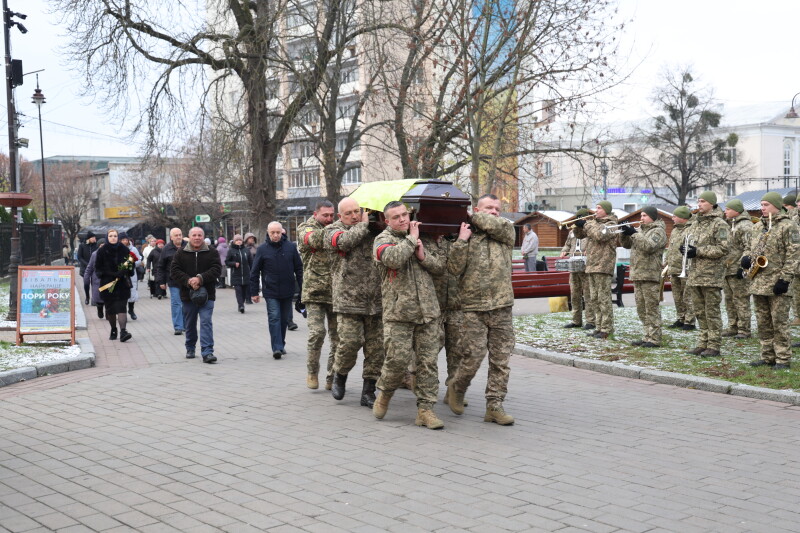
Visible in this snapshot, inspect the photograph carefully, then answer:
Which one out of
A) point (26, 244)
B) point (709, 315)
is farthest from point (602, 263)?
point (26, 244)

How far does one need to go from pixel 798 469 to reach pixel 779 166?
8066 cm

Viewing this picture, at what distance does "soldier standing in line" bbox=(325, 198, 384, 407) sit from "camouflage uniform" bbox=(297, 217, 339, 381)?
2.86 feet

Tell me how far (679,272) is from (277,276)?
664cm

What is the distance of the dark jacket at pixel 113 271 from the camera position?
13641 millimetres

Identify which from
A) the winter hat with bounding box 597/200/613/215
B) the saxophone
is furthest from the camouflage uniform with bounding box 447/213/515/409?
the winter hat with bounding box 597/200/613/215

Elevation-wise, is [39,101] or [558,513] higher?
[39,101]

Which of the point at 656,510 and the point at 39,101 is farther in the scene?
the point at 39,101

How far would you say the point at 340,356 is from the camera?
8125 mm

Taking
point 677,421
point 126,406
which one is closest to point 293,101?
point 126,406

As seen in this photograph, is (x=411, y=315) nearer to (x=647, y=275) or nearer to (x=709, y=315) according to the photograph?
(x=709, y=315)

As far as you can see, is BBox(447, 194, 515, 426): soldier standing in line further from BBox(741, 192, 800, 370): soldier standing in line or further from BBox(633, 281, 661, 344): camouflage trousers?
BBox(633, 281, 661, 344): camouflage trousers

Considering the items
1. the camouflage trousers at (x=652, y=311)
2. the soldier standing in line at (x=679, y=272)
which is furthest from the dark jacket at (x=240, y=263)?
the camouflage trousers at (x=652, y=311)

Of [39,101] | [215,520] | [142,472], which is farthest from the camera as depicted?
[39,101]

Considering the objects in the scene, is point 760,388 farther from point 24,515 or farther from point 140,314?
point 140,314
